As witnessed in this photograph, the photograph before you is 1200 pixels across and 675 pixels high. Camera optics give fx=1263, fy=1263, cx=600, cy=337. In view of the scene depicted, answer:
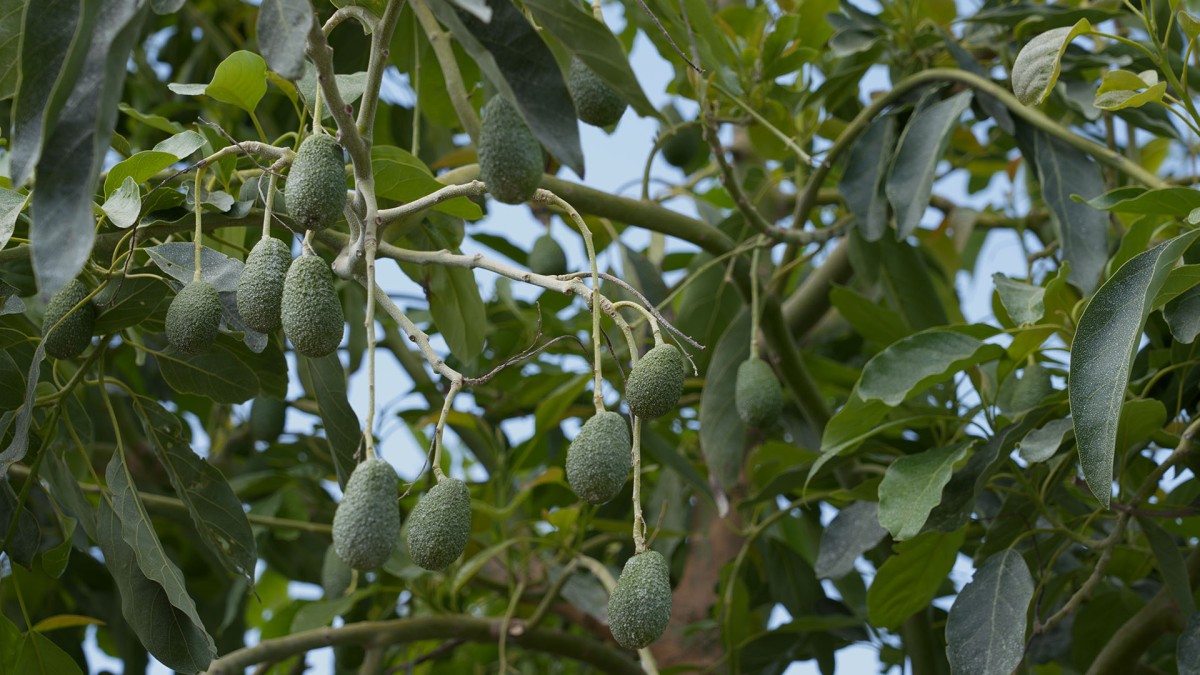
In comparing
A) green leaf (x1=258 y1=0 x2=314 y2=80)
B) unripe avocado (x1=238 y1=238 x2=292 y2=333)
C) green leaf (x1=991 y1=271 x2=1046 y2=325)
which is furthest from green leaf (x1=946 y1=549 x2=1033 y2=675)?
green leaf (x1=258 y1=0 x2=314 y2=80)

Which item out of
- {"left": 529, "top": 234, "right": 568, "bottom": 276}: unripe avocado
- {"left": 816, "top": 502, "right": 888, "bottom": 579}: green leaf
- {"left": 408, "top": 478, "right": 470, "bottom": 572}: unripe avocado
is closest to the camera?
{"left": 408, "top": 478, "right": 470, "bottom": 572}: unripe avocado

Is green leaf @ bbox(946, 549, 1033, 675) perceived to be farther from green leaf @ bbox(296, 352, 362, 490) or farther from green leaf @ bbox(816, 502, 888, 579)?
green leaf @ bbox(296, 352, 362, 490)

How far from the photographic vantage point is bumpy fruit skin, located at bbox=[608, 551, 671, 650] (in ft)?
2.15

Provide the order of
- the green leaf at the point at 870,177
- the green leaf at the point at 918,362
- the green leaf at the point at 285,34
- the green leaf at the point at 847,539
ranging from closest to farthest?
the green leaf at the point at 285,34 < the green leaf at the point at 918,362 < the green leaf at the point at 847,539 < the green leaf at the point at 870,177

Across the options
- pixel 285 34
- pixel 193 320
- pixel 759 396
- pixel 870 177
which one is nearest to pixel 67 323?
pixel 193 320

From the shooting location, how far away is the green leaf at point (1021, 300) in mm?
1037

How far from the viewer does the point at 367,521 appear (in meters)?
0.58

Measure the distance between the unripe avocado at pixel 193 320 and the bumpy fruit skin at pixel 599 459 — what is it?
0.75ft

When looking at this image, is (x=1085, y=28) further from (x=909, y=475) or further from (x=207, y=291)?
(x=207, y=291)

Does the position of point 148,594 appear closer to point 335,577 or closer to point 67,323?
point 67,323

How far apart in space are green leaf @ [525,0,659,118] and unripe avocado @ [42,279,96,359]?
1.34ft

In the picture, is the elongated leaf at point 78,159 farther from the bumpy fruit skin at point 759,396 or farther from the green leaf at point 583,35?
the bumpy fruit skin at point 759,396

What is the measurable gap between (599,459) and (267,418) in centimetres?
104

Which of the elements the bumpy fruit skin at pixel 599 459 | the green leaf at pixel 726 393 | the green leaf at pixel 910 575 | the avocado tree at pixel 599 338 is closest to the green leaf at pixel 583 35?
the avocado tree at pixel 599 338
